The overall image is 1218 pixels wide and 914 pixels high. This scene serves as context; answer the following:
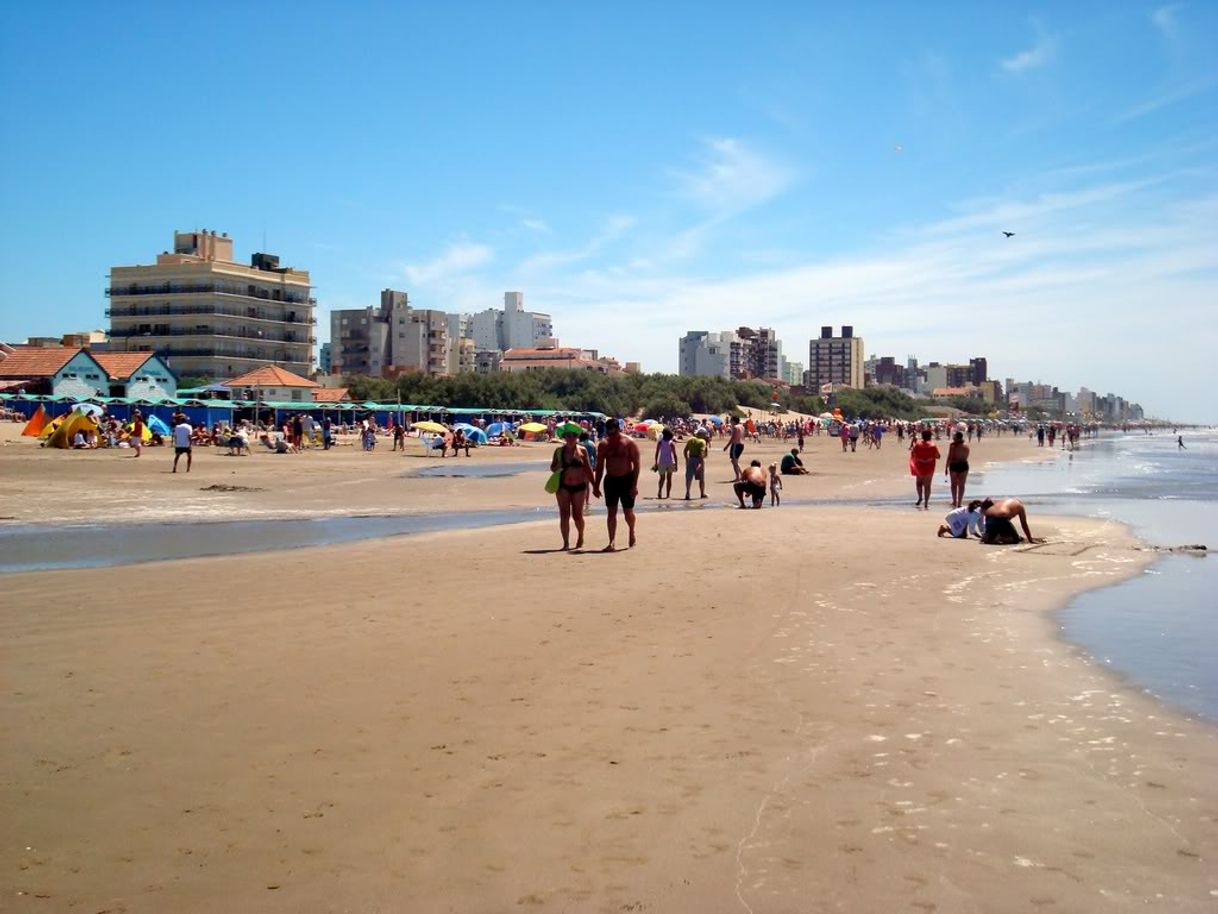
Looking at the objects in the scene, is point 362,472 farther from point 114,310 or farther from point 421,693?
point 114,310

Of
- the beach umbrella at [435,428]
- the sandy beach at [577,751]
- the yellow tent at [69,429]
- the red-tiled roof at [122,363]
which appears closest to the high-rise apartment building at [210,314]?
the red-tiled roof at [122,363]

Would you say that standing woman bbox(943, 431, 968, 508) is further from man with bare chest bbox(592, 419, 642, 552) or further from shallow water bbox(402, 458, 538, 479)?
shallow water bbox(402, 458, 538, 479)

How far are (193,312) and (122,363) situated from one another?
96.7ft

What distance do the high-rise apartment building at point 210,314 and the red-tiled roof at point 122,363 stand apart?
22.9m

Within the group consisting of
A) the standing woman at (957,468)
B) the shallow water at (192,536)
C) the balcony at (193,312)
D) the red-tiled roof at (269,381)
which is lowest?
the shallow water at (192,536)

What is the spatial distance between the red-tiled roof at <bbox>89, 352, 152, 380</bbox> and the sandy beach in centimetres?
5884

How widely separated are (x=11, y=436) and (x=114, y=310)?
2425 inches

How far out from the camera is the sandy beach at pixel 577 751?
11.5ft

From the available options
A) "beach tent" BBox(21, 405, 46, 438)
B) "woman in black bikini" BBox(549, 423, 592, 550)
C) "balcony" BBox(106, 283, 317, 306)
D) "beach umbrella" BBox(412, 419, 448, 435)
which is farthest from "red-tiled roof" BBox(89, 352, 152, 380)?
"woman in black bikini" BBox(549, 423, 592, 550)

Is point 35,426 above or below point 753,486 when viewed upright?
above

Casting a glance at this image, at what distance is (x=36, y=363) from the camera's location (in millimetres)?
59531

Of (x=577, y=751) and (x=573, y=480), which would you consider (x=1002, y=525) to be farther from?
(x=577, y=751)

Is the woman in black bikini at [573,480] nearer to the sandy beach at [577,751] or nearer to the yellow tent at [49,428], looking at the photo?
the sandy beach at [577,751]

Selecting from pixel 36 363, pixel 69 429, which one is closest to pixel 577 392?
pixel 36 363
